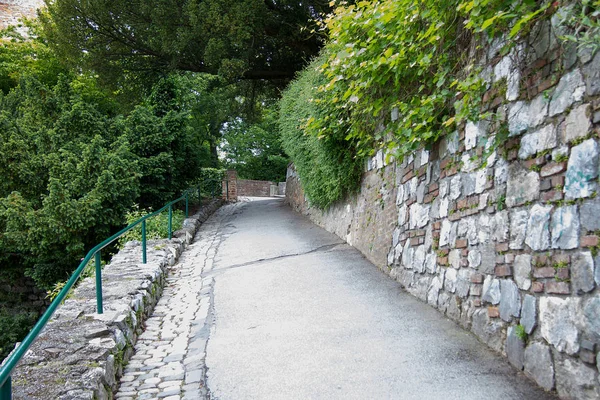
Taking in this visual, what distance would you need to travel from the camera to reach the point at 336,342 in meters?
4.21

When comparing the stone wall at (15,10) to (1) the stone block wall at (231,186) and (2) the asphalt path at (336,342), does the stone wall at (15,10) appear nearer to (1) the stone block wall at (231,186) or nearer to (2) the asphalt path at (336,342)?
(1) the stone block wall at (231,186)

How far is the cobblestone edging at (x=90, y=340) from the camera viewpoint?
3.07m

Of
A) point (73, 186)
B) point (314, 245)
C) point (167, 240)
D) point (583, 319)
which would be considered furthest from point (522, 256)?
point (73, 186)

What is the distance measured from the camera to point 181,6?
11.4m

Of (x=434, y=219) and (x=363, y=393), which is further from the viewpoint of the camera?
(x=434, y=219)

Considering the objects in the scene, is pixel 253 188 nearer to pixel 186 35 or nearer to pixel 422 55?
pixel 186 35

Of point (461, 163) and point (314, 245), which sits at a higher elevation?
point (461, 163)

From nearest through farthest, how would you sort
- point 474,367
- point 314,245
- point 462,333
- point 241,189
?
point 474,367 < point 462,333 < point 314,245 < point 241,189

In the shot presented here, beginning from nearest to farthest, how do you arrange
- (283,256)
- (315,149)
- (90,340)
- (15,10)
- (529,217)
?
(529,217) < (90,340) < (283,256) < (315,149) < (15,10)

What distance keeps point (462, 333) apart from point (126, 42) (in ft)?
39.9

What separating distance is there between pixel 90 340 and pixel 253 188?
73.3ft

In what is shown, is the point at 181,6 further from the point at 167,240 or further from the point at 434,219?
the point at 434,219

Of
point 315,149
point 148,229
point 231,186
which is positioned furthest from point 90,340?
point 231,186

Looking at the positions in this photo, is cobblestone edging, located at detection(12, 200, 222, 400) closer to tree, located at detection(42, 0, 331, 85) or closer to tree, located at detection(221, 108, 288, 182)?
tree, located at detection(42, 0, 331, 85)
